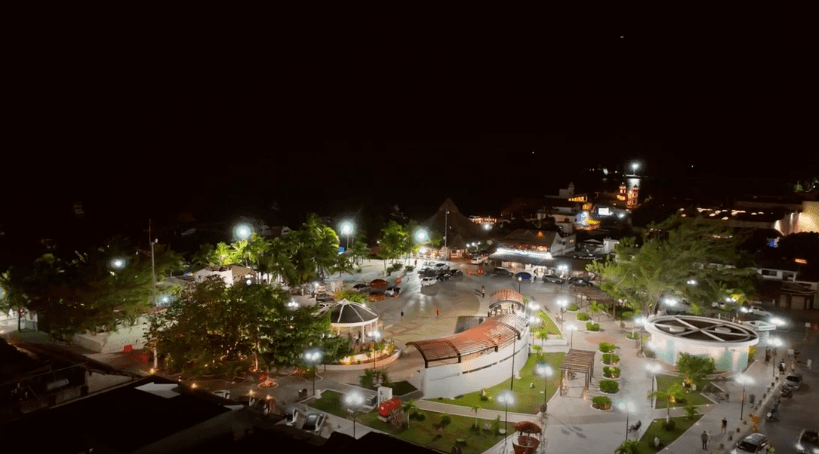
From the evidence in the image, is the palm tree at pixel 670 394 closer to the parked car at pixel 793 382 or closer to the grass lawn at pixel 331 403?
the parked car at pixel 793 382

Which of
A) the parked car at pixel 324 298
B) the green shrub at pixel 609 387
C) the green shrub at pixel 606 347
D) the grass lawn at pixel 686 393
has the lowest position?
the grass lawn at pixel 686 393

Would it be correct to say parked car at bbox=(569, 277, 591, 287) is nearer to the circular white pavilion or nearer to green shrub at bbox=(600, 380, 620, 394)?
the circular white pavilion

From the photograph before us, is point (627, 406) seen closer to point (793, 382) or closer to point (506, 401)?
point (506, 401)

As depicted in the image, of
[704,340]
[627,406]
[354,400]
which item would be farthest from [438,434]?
[704,340]

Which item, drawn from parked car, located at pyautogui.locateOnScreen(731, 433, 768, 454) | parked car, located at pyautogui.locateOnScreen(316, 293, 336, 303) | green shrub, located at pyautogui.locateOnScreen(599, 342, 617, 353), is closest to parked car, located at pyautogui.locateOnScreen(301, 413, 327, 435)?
parked car, located at pyautogui.locateOnScreen(731, 433, 768, 454)

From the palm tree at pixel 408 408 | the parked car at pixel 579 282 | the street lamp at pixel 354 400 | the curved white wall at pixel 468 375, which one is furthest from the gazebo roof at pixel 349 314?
the parked car at pixel 579 282

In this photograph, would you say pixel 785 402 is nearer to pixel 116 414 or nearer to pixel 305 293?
pixel 116 414

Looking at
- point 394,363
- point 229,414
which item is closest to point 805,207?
point 394,363
